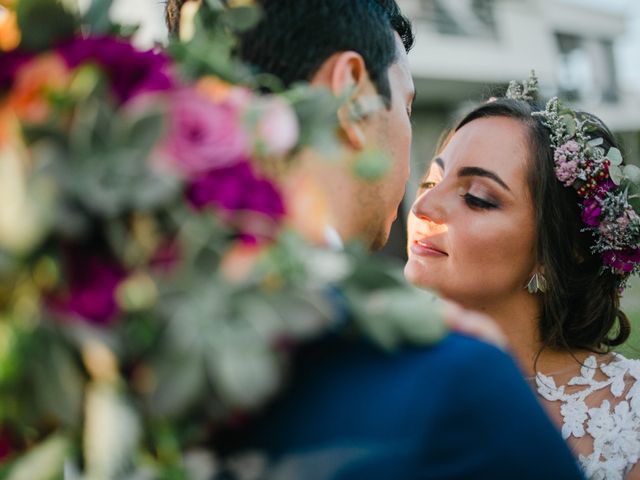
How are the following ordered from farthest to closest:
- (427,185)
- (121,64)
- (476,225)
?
(427,185) < (476,225) < (121,64)

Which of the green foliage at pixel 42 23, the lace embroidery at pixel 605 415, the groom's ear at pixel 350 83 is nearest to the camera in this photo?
the green foliage at pixel 42 23

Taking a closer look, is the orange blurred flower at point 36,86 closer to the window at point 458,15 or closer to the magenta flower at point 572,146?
the magenta flower at point 572,146

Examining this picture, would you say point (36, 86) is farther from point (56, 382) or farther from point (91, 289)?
point (56, 382)

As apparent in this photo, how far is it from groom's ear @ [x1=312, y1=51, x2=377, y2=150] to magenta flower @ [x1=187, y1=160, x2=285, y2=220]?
502mm

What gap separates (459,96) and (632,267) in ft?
41.5

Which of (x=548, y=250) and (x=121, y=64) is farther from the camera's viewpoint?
(x=548, y=250)

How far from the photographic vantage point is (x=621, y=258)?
3572 millimetres

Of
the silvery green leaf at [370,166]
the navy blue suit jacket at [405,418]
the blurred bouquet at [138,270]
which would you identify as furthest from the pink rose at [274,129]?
the navy blue suit jacket at [405,418]

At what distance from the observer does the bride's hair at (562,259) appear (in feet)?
11.3

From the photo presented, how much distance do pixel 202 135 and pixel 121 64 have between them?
20cm

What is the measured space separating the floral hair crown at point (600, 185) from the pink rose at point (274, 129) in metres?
2.50

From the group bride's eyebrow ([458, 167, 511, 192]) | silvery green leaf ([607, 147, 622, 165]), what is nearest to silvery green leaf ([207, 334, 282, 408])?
bride's eyebrow ([458, 167, 511, 192])

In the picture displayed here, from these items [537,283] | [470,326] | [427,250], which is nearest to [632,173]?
[537,283]

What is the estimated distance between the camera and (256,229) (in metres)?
1.18
